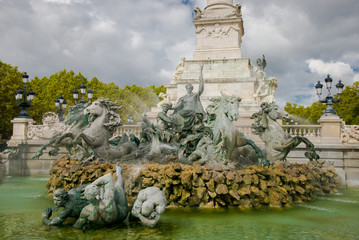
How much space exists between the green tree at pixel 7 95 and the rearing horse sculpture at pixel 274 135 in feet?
77.4

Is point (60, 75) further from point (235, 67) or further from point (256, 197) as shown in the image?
point (256, 197)

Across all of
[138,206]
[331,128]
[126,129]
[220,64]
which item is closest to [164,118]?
[138,206]

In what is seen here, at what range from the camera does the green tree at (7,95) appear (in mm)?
26672

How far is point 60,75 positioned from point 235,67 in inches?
1081

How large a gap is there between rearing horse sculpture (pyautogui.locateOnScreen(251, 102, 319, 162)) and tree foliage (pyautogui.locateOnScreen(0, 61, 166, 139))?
54.4 feet

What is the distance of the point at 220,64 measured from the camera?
1734 cm

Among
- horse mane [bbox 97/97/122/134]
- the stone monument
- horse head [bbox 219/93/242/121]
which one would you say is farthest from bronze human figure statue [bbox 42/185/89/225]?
the stone monument

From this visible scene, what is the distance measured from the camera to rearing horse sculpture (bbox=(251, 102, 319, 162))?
901 cm

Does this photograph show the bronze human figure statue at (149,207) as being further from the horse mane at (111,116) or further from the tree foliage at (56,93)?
the tree foliage at (56,93)

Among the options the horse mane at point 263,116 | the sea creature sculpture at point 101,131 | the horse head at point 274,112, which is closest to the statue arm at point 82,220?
the sea creature sculpture at point 101,131

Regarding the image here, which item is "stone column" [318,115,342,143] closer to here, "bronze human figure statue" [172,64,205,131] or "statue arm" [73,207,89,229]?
"bronze human figure statue" [172,64,205,131]

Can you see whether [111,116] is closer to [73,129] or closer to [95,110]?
[95,110]

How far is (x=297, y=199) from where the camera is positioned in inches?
308

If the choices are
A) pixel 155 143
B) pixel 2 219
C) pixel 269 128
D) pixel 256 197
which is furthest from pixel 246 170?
pixel 2 219
